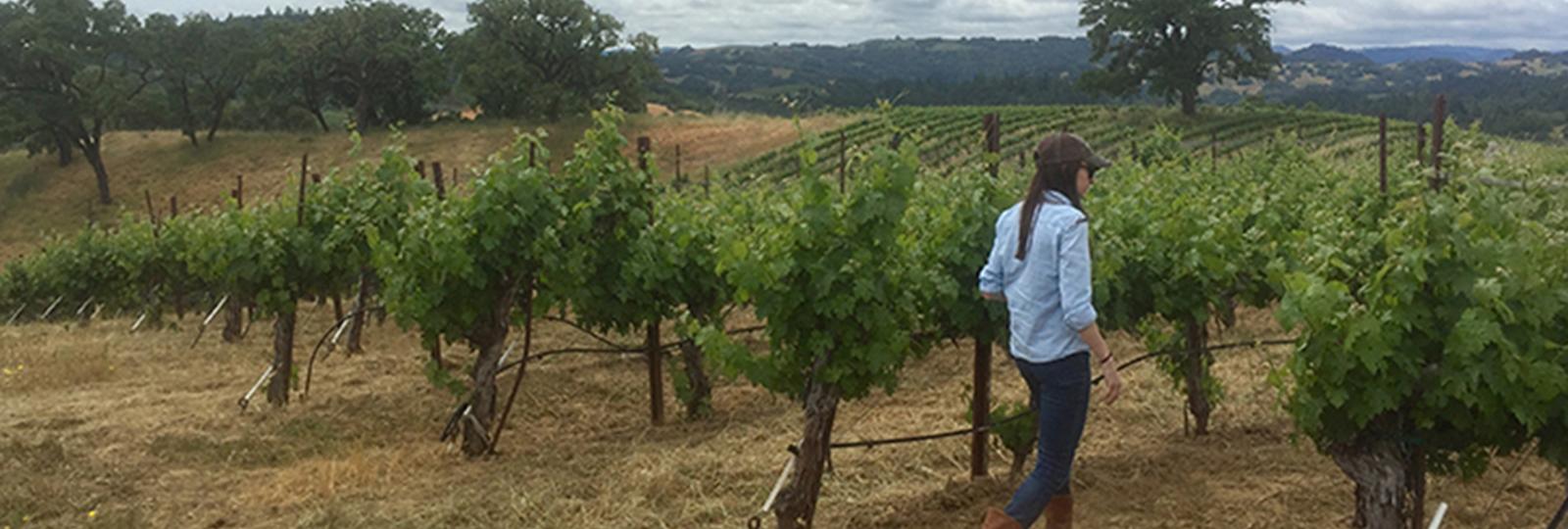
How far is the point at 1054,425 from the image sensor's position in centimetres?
412

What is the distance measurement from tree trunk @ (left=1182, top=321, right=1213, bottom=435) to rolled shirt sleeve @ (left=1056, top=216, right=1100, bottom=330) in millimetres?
3067

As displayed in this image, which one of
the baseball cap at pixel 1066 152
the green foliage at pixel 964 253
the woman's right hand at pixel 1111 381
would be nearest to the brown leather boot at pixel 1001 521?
the woman's right hand at pixel 1111 381

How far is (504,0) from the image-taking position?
47.5m

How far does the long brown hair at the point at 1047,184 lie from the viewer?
13.3ft

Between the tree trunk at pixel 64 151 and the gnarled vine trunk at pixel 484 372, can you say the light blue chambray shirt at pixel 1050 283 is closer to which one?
the gnarled vine trunk at pixel 484 372

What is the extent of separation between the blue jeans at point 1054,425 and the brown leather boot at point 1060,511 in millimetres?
250

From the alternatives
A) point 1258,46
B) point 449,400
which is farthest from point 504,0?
point 449,400

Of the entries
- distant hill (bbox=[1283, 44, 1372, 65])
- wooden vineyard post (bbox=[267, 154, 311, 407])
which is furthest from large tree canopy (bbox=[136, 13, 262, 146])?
distant hill (bbox=[1283, 44, 1372, 65])

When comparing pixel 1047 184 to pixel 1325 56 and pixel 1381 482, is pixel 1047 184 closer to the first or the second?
pixel 1381 482

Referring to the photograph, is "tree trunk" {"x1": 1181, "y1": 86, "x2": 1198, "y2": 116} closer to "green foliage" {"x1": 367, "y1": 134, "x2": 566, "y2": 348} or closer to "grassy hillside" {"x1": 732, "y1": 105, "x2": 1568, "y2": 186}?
"grassy hillside" {"x1": 732, "y1": 105, "x2": 1568, "y2": 186}

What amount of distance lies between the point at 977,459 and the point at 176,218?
49.0ft

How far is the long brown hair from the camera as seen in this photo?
4.06 m

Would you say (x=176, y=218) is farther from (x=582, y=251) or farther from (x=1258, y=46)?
(x=1258, y=46)

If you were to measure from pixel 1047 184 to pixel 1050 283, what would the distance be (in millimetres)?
368
